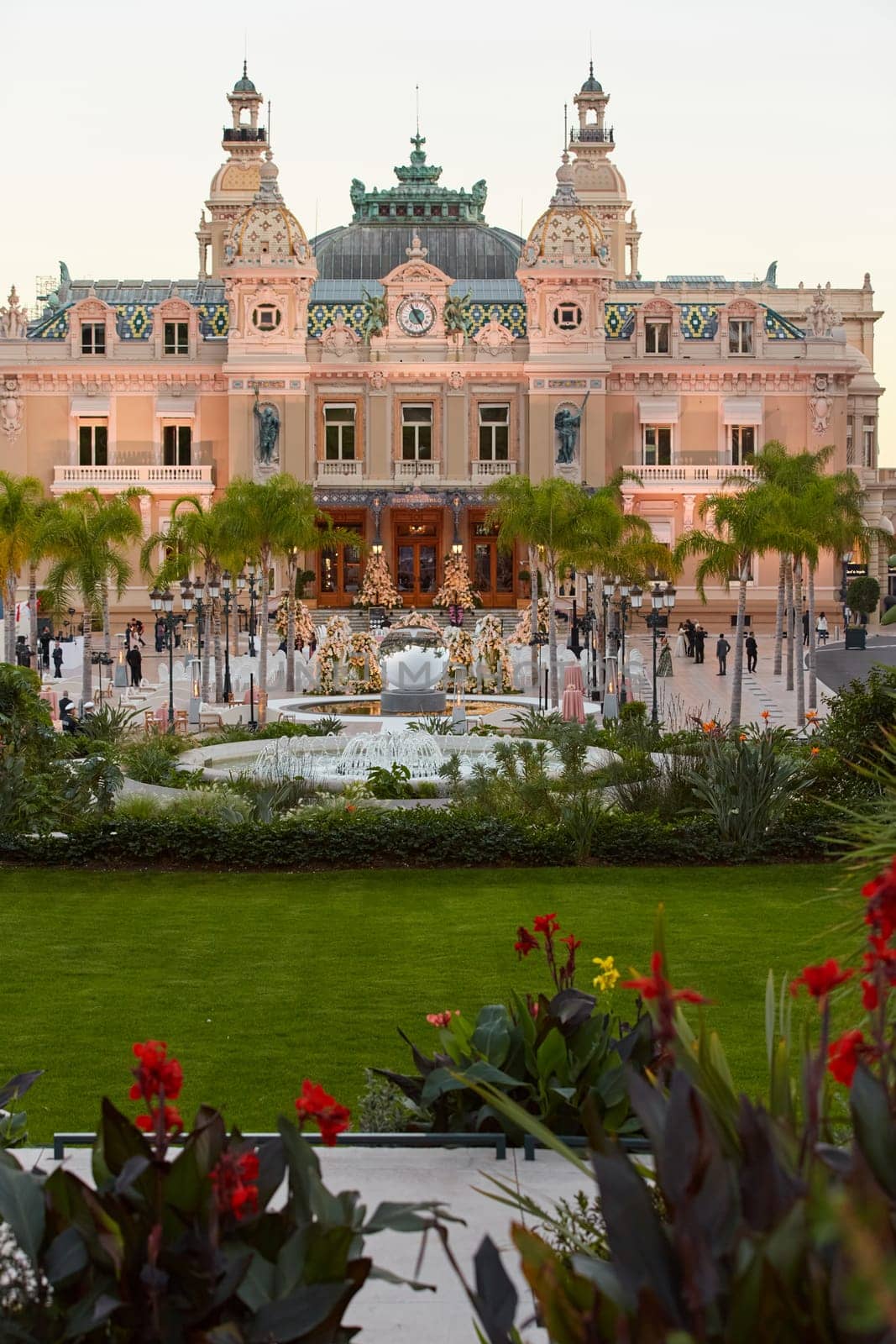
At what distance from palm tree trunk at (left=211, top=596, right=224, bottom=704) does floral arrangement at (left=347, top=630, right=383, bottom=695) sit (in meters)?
2.70

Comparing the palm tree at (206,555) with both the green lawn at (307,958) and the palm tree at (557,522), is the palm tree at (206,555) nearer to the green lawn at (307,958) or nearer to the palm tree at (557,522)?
the palm tree at (557,522)

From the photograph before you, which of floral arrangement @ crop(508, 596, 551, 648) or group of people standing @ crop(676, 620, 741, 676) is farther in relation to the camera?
floral arrangement @ crop(508, 596, 551, 648)

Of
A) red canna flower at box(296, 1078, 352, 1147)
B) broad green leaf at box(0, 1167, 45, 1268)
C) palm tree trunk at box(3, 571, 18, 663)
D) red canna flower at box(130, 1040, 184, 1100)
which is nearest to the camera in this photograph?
broad green leaf at box(0, 1167, 45, 1268)

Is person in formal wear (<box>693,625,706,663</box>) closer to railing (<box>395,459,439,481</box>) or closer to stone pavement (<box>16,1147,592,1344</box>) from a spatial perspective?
railing (<box>395,459,439,481</box>)

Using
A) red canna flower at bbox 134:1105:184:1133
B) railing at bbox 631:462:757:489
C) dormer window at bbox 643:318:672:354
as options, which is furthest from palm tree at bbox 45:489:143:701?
dormer window at bbox 643:318:672:354

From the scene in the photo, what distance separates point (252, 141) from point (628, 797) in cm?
5581

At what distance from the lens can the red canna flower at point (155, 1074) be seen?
12.9ft

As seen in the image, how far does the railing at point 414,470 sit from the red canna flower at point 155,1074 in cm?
5326

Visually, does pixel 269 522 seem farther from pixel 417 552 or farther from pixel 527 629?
pixel 417 552

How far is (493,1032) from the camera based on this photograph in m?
6.71

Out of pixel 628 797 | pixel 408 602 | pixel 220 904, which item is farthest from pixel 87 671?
pixel 408 602

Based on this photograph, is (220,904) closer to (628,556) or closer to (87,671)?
(87,671)

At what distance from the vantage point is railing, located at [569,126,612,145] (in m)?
66.4

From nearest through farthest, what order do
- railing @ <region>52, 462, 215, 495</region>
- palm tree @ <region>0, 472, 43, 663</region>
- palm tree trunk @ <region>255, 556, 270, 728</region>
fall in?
1. palm tree trunk @ <region>255, 556, 270, 728</region>
2. palm tree @ <region>0, 472, 43, 663</region>
3. railing @ <region>52, 462, 215, 495</region>
